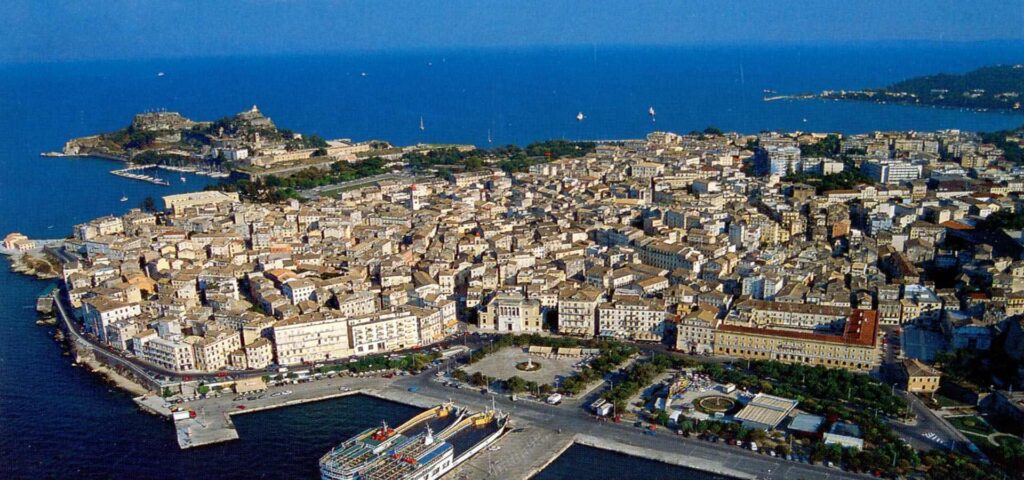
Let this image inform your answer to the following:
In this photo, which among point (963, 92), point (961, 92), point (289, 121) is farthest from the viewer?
point (289, 121)

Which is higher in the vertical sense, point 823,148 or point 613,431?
point 823,148

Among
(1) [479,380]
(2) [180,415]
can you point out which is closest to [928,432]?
(1) [479,380]

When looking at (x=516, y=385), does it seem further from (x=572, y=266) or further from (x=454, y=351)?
(x=572, y=266)

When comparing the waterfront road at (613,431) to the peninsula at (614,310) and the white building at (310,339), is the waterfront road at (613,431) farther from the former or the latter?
the white building at (310,339)

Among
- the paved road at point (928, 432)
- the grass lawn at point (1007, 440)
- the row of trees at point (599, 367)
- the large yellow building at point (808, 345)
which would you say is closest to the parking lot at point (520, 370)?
the row of trees at point (599, 367)

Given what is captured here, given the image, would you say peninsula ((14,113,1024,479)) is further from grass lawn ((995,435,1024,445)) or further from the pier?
the pier

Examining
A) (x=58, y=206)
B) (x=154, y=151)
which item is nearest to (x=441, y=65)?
(x=154, y=151)

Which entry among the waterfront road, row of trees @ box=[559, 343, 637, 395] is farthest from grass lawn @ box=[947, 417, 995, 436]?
row of trees @ box=[559, 343, 637, 395]
